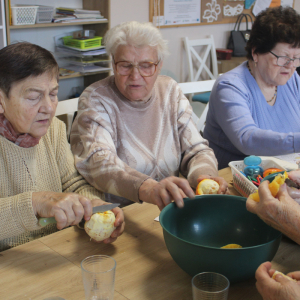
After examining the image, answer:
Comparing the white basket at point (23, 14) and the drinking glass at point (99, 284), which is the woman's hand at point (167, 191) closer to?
the drinking glass at point (99, 284)

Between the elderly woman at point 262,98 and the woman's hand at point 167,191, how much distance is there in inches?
29.3

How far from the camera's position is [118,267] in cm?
101

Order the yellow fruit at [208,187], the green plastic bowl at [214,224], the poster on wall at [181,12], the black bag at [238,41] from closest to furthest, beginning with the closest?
the green plastic bowl at [214,224]
the yellow fruit at [208,187]
the poster on wall at [181,12]
the black bag at [238,41]

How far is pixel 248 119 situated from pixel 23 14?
2116mm

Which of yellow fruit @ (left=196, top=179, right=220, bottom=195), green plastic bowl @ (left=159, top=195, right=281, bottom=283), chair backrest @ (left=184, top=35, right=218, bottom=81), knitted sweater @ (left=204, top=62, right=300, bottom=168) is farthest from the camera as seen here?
chair backrest @ (left=184, top=35, right=218, bottom=81)

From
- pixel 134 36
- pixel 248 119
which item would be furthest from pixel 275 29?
pixel 134 36

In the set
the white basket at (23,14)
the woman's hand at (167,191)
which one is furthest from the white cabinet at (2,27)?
the woman's hand at (167,191)

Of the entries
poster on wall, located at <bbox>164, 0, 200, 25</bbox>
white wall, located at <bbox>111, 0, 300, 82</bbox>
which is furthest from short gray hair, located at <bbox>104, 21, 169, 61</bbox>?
poster on wall, located at <bbox>164, 0, 200, 25</bbox>

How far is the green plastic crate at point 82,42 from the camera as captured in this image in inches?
133

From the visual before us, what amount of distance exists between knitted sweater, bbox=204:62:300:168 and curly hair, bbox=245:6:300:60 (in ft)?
0.55

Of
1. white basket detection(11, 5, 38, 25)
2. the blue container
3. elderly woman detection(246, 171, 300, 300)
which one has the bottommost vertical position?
the blue container

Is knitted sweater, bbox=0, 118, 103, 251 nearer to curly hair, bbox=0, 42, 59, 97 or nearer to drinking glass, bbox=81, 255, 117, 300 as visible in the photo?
curly hair, bbox=0, 42, 59, 97

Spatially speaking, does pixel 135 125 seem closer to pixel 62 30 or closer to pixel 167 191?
pixel 167 191

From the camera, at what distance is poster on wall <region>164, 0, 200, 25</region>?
429 cm
